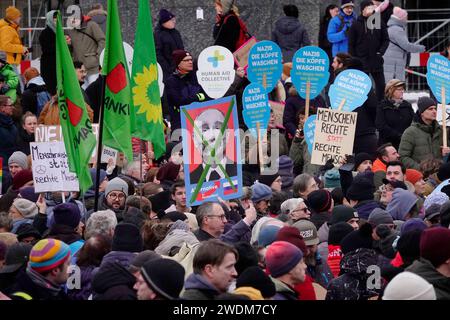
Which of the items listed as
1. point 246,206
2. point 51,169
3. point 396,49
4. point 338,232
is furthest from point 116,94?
point 396,49

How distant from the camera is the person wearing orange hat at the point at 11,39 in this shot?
21.8 m

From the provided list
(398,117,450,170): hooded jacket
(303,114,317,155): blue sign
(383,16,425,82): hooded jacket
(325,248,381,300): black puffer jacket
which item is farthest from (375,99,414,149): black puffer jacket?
(325,248,381,300): black puffer jacket

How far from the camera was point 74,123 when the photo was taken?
1388cm

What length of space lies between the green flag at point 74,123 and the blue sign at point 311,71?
17.0 ft

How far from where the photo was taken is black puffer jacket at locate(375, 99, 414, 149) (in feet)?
62.4

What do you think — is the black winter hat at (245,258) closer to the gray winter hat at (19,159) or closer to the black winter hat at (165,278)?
the black winter hat at (165,278)

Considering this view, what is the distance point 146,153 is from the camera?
1766 cm

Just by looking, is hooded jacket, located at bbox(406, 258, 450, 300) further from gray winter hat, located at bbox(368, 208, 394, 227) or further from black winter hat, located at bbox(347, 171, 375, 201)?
black winter hat, located at bbox(347, 171, 375, 201)

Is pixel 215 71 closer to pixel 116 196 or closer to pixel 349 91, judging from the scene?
pixel 349 91

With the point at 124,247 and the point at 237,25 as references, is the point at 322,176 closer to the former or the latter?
the point at 237,25

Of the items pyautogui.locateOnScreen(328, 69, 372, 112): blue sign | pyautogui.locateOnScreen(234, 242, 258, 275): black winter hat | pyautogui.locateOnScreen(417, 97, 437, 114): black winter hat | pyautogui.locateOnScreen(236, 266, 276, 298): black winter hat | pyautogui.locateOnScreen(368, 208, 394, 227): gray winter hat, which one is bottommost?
pyautogui.locateOnScreen(368, 208, 394, 227): gray winter hat

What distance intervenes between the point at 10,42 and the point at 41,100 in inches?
71.9

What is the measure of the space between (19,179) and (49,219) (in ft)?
7.54

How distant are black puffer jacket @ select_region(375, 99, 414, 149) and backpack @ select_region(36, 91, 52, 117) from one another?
4.32 m
